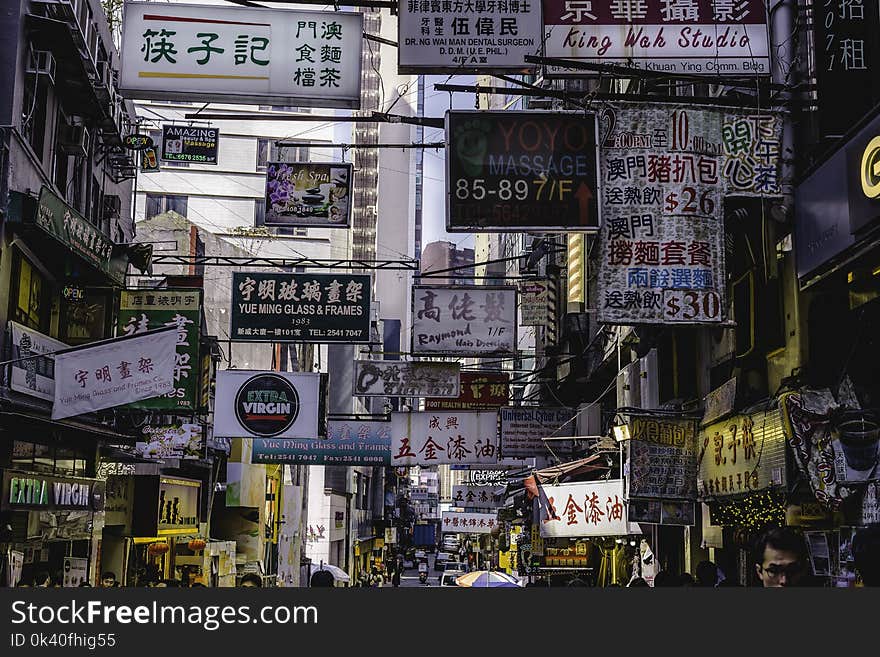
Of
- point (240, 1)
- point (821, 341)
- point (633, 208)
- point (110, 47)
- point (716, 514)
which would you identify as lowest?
point (716, 514)

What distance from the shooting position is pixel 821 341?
41.3 ft

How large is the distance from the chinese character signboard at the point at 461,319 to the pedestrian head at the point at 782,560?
14.9 meters

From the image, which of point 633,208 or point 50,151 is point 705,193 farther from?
point 50,151

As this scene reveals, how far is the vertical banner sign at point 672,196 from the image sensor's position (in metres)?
12.5

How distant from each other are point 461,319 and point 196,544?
17.9 m

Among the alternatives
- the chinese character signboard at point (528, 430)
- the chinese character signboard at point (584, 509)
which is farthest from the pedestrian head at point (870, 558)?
the chinese character signboard at point (528, 430)

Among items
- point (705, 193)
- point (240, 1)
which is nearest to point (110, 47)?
point (240, 1)

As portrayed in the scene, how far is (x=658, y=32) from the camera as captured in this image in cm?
1355

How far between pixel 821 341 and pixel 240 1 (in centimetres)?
840

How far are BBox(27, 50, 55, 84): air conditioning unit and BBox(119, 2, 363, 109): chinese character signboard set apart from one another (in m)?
4.47

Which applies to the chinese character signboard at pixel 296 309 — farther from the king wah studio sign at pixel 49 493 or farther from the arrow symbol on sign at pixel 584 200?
the arrow symbol on sign at pixel 584 200

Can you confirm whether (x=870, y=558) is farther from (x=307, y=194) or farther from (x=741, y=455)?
(x=307, y=194)

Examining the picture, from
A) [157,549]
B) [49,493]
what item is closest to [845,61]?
[49,493]

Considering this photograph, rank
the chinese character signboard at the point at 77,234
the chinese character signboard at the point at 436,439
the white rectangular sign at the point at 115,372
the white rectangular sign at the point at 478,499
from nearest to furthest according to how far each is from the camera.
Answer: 1. the white rectangular sign at the point at 115,372
2. the chinese character signboard at the point at 77,234
3. the chinese character signboard at the point at 436,439
4. the white rectangular sign at the point at 478,499
